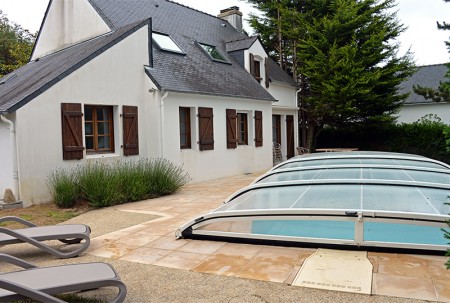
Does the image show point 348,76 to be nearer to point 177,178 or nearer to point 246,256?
point 177,178

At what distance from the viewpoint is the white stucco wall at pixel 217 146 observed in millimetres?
11359

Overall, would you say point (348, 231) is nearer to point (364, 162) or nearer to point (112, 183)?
point (364, 162)

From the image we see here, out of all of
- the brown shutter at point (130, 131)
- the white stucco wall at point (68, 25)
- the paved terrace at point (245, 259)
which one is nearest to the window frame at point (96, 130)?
the brown shutter at point (130, 131)

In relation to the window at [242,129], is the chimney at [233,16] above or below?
above

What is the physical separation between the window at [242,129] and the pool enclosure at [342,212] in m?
8.65

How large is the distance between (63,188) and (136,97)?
3686mm

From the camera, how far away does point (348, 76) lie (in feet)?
56.0


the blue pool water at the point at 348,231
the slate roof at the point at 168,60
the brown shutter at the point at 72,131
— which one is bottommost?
the blue pool water at the point at 348,231

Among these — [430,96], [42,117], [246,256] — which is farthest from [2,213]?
[430,96]

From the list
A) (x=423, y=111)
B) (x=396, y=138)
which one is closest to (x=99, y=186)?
(x=396, y=138)

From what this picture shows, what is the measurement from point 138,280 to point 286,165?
476 cm

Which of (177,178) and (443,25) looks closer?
(443,25)

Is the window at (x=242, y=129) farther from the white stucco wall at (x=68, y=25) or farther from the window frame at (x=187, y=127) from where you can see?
the white stucco wall at (x=68, y=25)

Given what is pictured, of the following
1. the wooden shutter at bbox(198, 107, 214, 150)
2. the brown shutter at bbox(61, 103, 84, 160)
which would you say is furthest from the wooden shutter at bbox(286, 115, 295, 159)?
the brown shutter at bbox(61, 103, 84, 160)
